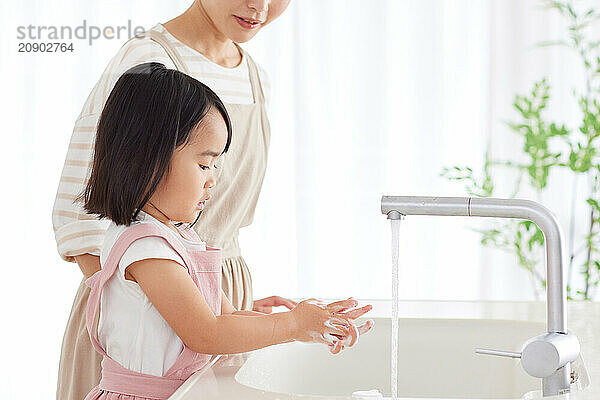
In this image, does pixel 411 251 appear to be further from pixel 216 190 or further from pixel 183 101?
pixel 183 101

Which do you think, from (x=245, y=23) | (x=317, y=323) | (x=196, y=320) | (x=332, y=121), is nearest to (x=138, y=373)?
(x=196, y=320)

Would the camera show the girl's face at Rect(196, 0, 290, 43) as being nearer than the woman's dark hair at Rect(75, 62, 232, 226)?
No

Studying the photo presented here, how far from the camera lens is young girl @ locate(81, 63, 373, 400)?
34.4 inches

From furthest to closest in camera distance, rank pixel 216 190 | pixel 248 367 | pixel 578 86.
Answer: pixel 578 86
pixel 216 190
pixel 248 367

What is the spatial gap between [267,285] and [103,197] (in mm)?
1864

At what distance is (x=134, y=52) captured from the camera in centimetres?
124

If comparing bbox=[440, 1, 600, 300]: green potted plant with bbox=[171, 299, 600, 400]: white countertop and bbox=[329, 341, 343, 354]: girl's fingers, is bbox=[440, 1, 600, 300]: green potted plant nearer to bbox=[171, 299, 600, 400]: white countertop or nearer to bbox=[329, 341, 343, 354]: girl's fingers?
bbox=[171, 299, 600, 400]: white countertop

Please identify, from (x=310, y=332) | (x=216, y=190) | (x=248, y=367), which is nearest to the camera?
(x=310, y=332)


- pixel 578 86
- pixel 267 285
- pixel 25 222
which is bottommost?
pixel 267 285

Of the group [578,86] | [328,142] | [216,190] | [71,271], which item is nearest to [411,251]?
[328,142]

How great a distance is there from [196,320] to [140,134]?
219 millimetres

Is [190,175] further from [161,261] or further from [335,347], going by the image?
[335,347]

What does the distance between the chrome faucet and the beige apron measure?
1.72ft

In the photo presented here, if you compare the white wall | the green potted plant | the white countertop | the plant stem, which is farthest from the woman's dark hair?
the plant stem
